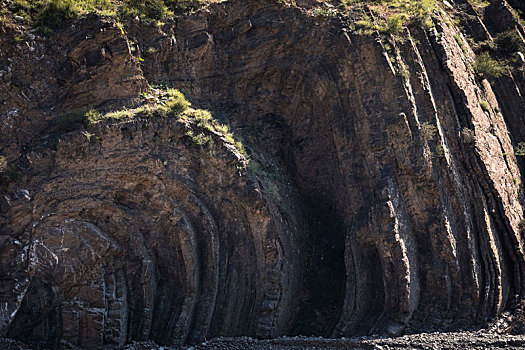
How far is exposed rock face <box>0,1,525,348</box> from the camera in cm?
1309

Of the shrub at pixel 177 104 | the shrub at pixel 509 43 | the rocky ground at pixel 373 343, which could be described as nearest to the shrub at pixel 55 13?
the shrub at pixel 177 104

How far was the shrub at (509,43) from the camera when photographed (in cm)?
1855

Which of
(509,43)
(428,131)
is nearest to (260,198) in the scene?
(428,131)

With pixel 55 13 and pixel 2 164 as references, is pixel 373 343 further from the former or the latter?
pixel 55 13

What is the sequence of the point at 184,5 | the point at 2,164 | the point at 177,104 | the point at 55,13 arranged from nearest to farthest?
the point at 2,164, the point at 177,104, the point at 55,13, the point at 184,5

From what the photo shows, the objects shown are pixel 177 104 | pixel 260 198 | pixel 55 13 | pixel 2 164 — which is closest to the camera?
pixel 2 164

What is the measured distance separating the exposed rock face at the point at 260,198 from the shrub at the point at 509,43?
3525 mm

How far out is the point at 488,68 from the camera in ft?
57.2

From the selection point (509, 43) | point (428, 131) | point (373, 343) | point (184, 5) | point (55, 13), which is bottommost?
point (373, 343)

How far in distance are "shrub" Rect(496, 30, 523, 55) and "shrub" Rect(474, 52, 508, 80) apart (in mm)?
1207

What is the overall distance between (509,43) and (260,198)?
37.0 feet

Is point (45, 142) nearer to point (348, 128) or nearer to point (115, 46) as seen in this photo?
point (115, 46)

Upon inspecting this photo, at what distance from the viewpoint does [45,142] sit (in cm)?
1383

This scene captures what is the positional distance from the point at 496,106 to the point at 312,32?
669 cm
